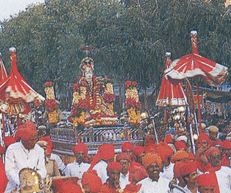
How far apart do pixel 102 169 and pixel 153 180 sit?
199 cm

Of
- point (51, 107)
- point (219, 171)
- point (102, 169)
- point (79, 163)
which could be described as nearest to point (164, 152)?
point (102, 169)

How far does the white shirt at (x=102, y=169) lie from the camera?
7805mm

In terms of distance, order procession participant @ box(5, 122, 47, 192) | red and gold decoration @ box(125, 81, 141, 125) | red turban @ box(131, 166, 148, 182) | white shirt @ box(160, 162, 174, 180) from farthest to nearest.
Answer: red and gold decoration @ box(125, 81, 141, 125) < white shirt @ box(160, 162, 174, 180) < red turban @ box(131, 166, 148, 182) < procession participant @ box(5, 122, 47, 192)

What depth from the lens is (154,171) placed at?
6.01 metres

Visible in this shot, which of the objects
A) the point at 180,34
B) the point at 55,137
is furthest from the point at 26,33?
the point at 55,137

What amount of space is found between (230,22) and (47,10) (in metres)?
17.8

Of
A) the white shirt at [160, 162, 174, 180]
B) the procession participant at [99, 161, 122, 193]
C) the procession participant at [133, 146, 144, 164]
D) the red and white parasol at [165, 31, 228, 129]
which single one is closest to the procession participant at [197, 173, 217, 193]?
the procession participant at [99, 161, 122, 193]

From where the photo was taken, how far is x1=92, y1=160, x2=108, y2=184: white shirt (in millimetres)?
7805

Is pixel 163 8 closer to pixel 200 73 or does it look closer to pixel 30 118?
pixel 30 118

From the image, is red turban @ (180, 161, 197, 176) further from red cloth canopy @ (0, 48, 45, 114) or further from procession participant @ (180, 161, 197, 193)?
red cloth canopy @ (0, 48, 45, 114)

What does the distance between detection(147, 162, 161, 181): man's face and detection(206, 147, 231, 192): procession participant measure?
111cm

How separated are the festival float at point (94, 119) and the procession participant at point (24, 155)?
895 cm

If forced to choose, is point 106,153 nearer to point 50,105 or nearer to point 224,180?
point 224,180

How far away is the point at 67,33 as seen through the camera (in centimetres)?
3303
